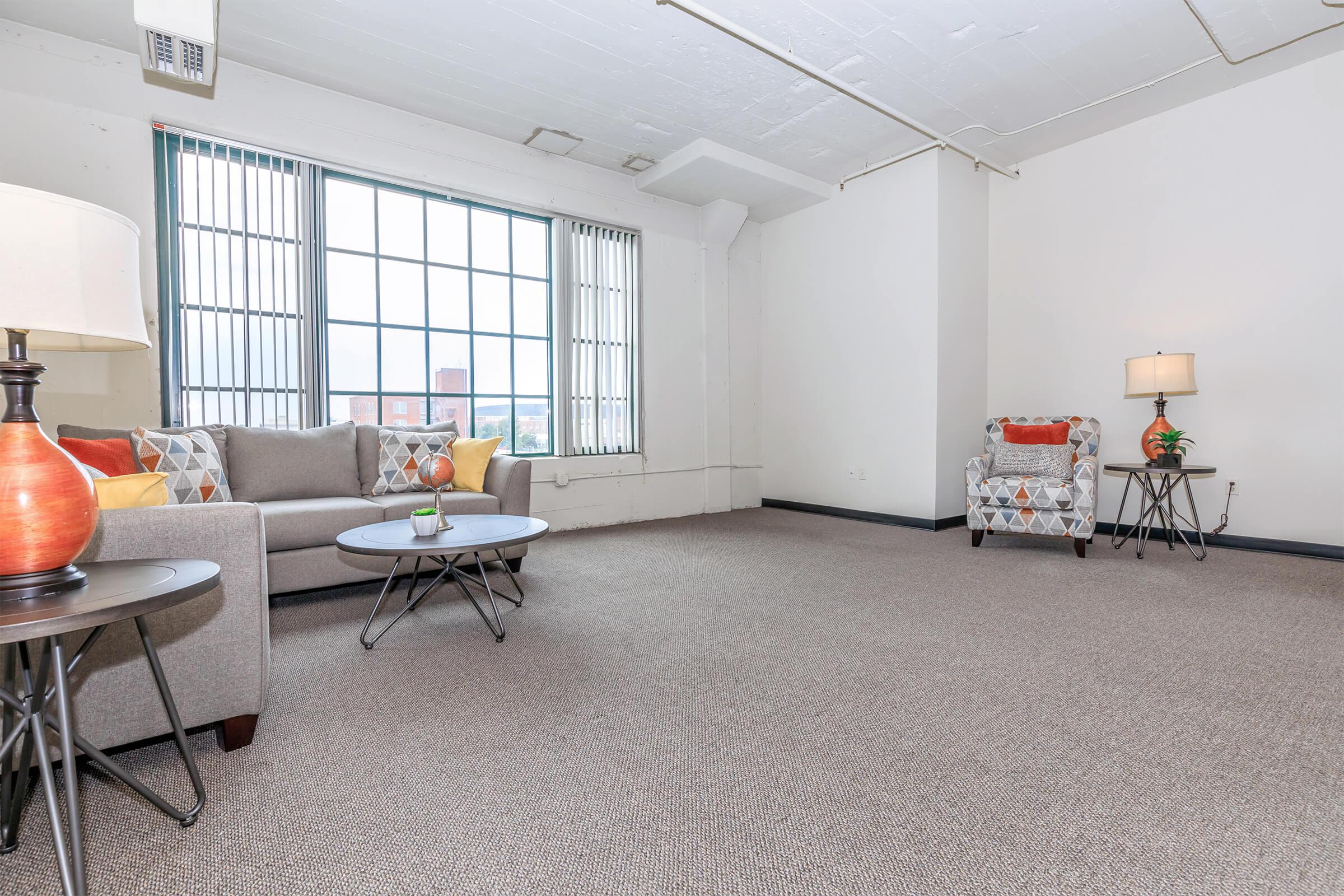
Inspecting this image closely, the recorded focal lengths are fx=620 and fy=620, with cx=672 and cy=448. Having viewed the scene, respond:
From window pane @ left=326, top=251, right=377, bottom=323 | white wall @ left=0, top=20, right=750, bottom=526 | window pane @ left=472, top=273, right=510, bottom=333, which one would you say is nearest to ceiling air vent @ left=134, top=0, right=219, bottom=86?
white wall @ left=0, top=20, right=750, bottom=526

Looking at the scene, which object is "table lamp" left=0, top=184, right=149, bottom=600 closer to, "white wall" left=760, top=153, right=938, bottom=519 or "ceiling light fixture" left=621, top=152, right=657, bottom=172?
"ceiling light fixture" left=621, top=152, right=657, bottom=172

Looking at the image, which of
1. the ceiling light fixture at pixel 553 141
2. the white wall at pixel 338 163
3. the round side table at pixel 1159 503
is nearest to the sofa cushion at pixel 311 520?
the white wall at pixel 338 163

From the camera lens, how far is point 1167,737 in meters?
1.79

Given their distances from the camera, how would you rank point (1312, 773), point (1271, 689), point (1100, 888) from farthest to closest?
point (1271, 689) < point (1312, 773) < point (1100, 888)

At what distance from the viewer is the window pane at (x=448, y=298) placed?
4.95 meters

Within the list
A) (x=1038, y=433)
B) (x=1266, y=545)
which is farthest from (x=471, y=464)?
(x=1266, y=545)

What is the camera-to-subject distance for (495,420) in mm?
5250

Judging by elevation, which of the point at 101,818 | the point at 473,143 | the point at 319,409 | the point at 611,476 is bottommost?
the point at 101,818

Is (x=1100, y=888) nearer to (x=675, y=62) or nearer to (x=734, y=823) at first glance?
(x=734, y=823)

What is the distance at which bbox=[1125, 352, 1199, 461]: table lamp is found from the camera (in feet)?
13.7

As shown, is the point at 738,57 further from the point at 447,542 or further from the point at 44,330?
the point at 44,330

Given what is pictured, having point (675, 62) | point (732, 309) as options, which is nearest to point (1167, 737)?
point (675, 62)

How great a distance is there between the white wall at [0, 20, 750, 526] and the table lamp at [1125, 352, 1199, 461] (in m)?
3.48

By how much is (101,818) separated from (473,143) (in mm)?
4801
